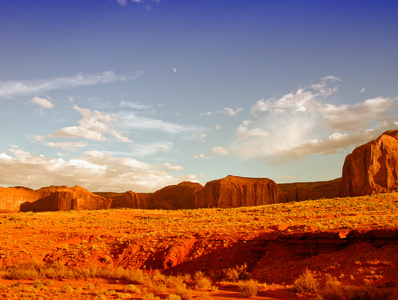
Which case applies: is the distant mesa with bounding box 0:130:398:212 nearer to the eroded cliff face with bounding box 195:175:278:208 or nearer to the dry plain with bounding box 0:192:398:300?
the eroded cliff face with bounding box 195:175:278:208

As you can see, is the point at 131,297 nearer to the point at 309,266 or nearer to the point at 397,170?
the point at 309,266

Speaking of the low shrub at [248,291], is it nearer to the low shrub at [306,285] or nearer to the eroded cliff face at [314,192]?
the low shrub at [306,285]

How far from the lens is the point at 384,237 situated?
42.1 feet

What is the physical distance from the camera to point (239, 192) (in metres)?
77.4

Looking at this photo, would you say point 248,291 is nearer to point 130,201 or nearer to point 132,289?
point 132,289

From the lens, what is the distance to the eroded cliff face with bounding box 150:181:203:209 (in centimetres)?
8862

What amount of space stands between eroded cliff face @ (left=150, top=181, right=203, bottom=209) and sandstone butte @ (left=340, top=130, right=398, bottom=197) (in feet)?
146

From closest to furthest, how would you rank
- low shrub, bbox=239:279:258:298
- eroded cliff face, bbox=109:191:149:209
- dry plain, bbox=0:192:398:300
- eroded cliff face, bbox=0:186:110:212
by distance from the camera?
low shrub, bbox=239:279:258:298
dry plain, bbox=0:192:398:300
eroded cliff face, bbox=0:186:110:212
eroded cliff face, bbox=109:191:149:209

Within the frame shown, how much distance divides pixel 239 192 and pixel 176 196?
844 inches

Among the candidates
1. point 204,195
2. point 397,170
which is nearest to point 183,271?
point 397,170

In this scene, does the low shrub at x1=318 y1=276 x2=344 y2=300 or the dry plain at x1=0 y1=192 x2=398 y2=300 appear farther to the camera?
the dry plain at x1=0 y1=192 x2=398 y2=300

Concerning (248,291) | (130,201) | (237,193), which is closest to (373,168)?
(237,193)

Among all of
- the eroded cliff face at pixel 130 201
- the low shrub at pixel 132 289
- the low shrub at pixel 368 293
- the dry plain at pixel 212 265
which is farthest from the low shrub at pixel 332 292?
the eroded cliff face at pixel 130 201

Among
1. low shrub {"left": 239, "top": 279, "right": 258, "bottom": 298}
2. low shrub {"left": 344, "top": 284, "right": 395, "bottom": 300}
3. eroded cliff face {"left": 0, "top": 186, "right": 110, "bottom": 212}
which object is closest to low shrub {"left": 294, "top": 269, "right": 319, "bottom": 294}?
low shrub {"left": 344, "top": 284, "right": 395, "bottom": 300}
